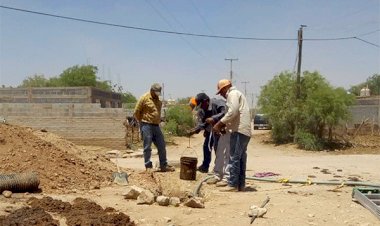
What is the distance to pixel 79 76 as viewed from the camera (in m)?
50.1

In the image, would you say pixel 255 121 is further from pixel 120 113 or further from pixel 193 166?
pixel 193 166

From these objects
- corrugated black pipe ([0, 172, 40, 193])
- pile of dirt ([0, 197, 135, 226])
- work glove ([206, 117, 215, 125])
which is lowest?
pile of dirt ([0, 197, 135, 226])

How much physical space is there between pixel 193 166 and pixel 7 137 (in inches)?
142

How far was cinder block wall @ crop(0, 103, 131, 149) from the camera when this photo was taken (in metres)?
19.0

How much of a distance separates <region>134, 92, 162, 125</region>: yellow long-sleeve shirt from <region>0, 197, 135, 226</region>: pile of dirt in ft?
10.3

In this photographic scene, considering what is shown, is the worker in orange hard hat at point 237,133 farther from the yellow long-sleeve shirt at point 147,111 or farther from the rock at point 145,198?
the yellow long-sleeve shirt at point 147,111

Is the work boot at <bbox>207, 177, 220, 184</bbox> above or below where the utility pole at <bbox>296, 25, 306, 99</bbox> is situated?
below

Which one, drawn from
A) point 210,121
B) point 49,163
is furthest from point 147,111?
point 49,163

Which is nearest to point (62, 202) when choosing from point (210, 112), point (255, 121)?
point (210, 112)

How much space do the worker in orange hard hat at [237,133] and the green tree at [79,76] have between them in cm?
4388

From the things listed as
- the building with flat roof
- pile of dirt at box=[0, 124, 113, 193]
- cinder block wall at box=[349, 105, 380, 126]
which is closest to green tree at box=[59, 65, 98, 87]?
the building with flat roof

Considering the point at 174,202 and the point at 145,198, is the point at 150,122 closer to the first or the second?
the point at 145,198

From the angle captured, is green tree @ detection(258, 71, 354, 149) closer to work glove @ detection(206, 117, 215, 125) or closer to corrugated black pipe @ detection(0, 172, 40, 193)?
work glove @ detection(206, 117, 215, 125)

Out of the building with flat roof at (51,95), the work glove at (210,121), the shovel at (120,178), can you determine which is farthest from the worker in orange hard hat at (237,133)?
the building with flat roof at (51,95)
